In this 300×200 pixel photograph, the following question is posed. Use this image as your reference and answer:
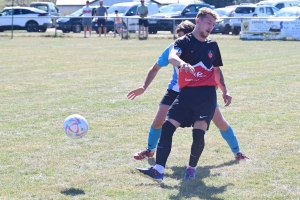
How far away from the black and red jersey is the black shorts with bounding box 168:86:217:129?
0.07 m

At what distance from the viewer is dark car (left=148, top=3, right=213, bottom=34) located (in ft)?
95.7

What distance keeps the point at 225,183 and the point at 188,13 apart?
26.4 metres

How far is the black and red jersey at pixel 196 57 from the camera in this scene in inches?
214

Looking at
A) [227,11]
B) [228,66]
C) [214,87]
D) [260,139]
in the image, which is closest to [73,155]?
[214,87]

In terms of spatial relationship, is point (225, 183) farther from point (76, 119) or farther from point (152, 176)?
point (76, 119)

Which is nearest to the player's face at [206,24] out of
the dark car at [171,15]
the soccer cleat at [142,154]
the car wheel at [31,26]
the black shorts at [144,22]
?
the soccer cleat at [142,154]

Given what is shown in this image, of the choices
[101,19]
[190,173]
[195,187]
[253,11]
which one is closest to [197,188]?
[195,187]

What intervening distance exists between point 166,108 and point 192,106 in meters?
0.71

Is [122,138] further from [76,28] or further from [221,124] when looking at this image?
[76,28]

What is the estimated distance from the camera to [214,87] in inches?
222

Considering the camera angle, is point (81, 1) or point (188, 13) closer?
point (188, 13)

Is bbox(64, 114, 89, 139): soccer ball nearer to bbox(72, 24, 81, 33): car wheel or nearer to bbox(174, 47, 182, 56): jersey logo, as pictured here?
bbox(174, 47, 182, 56): jersey logo

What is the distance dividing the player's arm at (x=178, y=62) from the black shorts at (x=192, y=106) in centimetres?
39

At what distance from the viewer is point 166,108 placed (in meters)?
6.15
